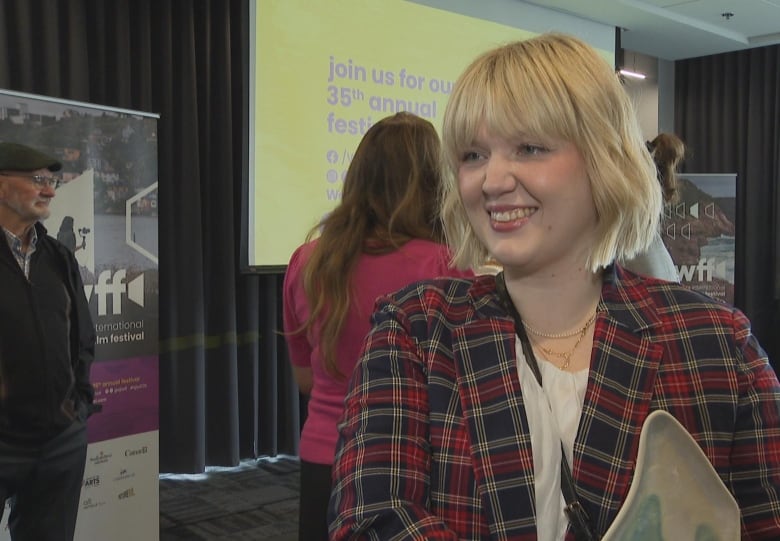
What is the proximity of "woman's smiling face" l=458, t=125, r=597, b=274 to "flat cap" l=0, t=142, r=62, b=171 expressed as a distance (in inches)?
76.3

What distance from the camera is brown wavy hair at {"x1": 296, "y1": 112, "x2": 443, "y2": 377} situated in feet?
5.55

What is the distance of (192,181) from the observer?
3988mm

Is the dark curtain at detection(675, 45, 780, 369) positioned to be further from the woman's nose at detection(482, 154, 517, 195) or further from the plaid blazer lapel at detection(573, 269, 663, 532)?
the woman's nose at detection(482, 154, 517, 195)

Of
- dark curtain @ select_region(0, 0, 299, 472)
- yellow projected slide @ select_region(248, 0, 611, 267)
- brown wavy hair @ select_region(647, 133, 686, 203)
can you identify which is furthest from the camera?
yellow projected slide @ select_region(248, 0, 611, 267)

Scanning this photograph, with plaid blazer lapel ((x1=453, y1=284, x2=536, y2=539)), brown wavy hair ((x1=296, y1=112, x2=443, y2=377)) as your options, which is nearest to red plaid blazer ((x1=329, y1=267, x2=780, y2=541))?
plaid blazer lapel ((x1=453, y1=284, x2=536, y2=539))

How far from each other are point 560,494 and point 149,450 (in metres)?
2.55

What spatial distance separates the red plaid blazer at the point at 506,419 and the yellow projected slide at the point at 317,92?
3.08m

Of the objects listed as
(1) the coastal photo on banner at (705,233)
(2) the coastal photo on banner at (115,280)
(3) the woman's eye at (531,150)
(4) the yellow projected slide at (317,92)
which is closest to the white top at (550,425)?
(3) the woman's eye at (531,150)

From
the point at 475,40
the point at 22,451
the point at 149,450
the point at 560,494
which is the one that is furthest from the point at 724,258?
the point at 560,494

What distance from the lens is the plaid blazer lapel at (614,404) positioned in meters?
0.82

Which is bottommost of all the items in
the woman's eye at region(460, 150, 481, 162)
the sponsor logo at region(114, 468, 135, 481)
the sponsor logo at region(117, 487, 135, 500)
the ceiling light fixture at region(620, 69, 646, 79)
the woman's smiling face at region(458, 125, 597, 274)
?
the sponsor logo at region(117, 487, 135, 500)

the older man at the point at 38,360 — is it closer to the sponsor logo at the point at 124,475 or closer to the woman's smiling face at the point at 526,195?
the sponsor logo at the point at 124,475

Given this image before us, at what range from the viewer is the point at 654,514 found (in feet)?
2.29

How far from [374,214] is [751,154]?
5804 millimetres
